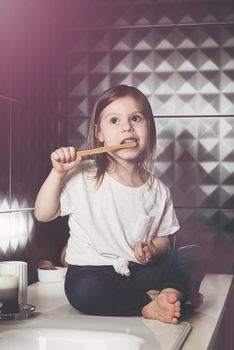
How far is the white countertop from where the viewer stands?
64cm

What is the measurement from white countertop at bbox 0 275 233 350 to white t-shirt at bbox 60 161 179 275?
7 cm

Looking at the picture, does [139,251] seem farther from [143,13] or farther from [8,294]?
[143,13]

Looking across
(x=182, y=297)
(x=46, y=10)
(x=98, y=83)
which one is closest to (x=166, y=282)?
(x=182, y=297)

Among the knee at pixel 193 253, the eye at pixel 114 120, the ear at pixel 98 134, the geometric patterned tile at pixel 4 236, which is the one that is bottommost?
the knee at pixel 193 253

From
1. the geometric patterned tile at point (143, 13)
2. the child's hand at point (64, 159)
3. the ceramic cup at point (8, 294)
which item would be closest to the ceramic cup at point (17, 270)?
the ceramic cup at point (8, 294)

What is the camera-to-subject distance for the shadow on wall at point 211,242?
2.60 ft

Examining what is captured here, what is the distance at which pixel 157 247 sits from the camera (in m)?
0.77

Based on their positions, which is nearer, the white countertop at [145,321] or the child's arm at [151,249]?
the white countertop at [145,321]

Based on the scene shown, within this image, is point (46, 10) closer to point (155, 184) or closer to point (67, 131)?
point (67, 131)

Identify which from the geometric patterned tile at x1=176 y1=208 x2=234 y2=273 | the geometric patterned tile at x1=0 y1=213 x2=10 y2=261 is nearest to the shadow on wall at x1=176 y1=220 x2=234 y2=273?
the geometric patterned tile at x1=176 y1=208 x2=234 y2=273

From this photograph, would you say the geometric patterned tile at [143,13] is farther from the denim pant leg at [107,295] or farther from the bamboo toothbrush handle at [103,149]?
the denim pant leg at [107,295]

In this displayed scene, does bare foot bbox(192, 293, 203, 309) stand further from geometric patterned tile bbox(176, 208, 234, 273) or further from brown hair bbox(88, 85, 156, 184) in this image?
brown hair bbox(88, 85, 156, 184)

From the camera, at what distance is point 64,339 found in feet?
2.17

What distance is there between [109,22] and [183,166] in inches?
8.1
